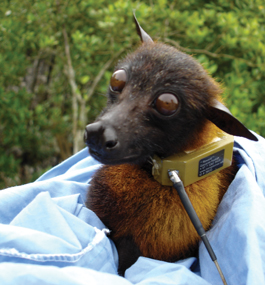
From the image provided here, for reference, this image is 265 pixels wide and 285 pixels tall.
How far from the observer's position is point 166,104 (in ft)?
2.30

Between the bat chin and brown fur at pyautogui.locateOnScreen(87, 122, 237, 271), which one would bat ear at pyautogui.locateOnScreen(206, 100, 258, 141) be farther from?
the bat chin

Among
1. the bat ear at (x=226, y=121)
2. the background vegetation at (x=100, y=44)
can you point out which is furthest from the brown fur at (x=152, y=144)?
the background vegetation at (x=100, y=44)

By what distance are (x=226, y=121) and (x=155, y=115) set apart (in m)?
0.18

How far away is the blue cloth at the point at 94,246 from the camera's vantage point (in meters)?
0.60

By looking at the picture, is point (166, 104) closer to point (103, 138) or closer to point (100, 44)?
point (103, 138)

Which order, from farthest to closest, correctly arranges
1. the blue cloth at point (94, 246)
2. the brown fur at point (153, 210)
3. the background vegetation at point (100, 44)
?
the background vegetation at point (100, 44)
the brown fur at point (153, 210)
the blue cloth at point (94, 246)

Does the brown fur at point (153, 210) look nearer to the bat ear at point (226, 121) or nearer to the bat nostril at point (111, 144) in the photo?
the bat ear at point (226, 121)

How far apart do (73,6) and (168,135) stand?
1.50 m

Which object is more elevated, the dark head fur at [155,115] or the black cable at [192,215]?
the dark head fur at [155,115]

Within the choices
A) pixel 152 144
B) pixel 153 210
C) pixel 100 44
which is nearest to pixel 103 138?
pixel 152 144

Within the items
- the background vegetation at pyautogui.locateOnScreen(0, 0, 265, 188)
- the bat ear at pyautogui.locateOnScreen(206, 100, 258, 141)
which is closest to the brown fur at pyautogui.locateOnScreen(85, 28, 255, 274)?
the bat ear at pyautogui.locateOnScreen(206, 100, 258, 141)

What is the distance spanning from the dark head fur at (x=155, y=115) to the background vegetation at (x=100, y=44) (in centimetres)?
79

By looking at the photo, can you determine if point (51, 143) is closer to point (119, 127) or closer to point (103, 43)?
point (103, 43)

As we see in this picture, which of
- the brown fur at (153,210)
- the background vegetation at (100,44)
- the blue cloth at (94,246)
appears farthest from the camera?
the background vegetation at (100,44)
